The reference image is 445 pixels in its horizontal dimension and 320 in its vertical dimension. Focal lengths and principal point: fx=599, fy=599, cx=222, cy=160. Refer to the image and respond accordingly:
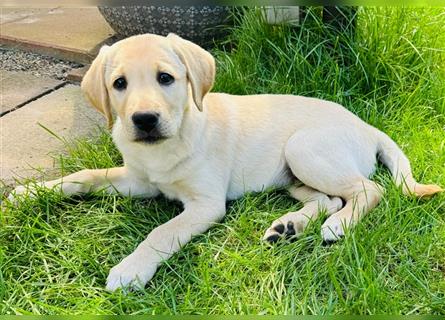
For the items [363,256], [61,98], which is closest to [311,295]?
[363,256]

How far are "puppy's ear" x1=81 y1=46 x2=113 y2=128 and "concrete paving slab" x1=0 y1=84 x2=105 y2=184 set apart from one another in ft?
2.63

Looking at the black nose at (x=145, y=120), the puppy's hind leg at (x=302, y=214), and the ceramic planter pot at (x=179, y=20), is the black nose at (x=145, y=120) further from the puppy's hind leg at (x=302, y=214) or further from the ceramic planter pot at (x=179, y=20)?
the ceramic planter pot at (x=179, y=20)

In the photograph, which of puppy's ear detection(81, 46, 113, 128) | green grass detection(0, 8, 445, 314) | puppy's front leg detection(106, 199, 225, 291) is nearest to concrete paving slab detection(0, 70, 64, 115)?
green grass detection(0, 8, 445, 314)

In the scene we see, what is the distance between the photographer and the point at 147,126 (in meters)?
2.75

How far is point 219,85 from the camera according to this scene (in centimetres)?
431

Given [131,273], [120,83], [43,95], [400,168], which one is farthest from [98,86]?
[43,95]

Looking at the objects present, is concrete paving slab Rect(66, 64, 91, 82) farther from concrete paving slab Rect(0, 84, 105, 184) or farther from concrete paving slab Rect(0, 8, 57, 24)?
concrete paving slab Rect(0, 8, 57, 24)

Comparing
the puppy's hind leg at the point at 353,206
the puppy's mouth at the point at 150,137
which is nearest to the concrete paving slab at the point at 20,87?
the puppy's mouth at the point at 150,137

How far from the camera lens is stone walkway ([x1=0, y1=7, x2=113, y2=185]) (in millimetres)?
3822

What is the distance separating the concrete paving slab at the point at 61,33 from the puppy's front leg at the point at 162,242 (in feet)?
8.85

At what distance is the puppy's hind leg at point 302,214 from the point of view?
9.67ft

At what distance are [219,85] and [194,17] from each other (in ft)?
3.15

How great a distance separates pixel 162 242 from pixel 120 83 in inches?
30.8

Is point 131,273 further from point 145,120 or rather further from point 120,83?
point 120,83
